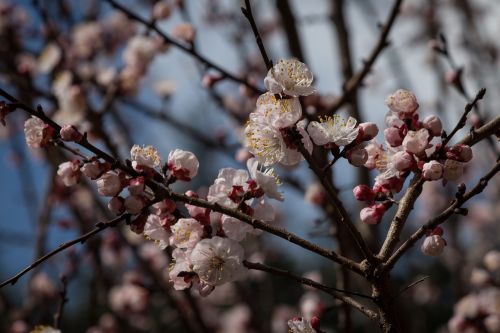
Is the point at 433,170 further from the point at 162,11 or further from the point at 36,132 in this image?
the point at 162,11

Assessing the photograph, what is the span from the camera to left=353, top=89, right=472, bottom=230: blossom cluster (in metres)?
1.31

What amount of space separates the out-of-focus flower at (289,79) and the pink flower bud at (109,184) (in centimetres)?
44

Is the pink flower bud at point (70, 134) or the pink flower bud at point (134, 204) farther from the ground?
the pink flower bud at point (70, 134)

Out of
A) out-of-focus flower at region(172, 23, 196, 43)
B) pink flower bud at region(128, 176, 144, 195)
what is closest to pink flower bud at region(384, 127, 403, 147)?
pink flower bud at region(128, 176, 144, 195)

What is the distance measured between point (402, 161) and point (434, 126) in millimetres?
141

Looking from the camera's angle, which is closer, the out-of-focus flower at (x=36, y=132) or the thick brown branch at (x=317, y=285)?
the thick brown branch at (x=317, y=285)

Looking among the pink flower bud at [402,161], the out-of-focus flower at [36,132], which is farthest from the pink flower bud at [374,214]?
the out-of-focus flower at [36,132]

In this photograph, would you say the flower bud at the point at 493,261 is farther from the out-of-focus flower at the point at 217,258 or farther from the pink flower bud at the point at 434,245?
the out-of-focus flower at the point at 217,258

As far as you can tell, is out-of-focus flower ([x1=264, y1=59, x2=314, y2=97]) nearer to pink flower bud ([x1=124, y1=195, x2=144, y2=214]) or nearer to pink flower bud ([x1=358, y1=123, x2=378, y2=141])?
pink flower bud ([x1=358, y1=123, x2=378, y2=141])

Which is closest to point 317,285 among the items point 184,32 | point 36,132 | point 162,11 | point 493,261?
point 36,132

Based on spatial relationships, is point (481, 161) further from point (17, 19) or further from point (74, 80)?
point (17, 19)

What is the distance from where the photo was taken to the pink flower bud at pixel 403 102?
1.38 meters

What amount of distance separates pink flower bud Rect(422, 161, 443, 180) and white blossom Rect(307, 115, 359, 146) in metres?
0.20

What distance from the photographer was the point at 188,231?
133cm
